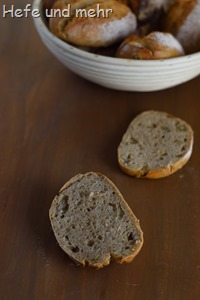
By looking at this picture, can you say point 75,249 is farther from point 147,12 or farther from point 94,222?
point 147,12

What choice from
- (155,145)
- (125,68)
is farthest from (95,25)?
(155,145)

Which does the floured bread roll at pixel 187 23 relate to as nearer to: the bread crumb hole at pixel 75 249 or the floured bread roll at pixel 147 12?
the floured bread roll at pixel 147 12

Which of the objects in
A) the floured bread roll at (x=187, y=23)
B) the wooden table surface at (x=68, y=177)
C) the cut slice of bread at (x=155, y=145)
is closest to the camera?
the wooden table surface at (x=68, y=177)

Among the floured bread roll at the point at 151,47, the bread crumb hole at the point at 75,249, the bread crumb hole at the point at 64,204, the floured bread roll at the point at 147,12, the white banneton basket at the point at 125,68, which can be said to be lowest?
the bread crumb hole at the point at 75,249

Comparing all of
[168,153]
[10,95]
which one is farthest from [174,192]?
[10,95]

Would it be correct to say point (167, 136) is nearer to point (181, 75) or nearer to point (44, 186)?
point (181, 75)

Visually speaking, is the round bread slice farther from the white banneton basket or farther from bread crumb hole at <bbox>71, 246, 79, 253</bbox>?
the white banneton basket

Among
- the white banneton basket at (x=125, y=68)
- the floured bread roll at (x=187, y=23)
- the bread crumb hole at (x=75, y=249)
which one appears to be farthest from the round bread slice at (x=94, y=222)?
the floured bread roll at (x=187, y=23)

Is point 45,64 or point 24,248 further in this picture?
point 45,64
